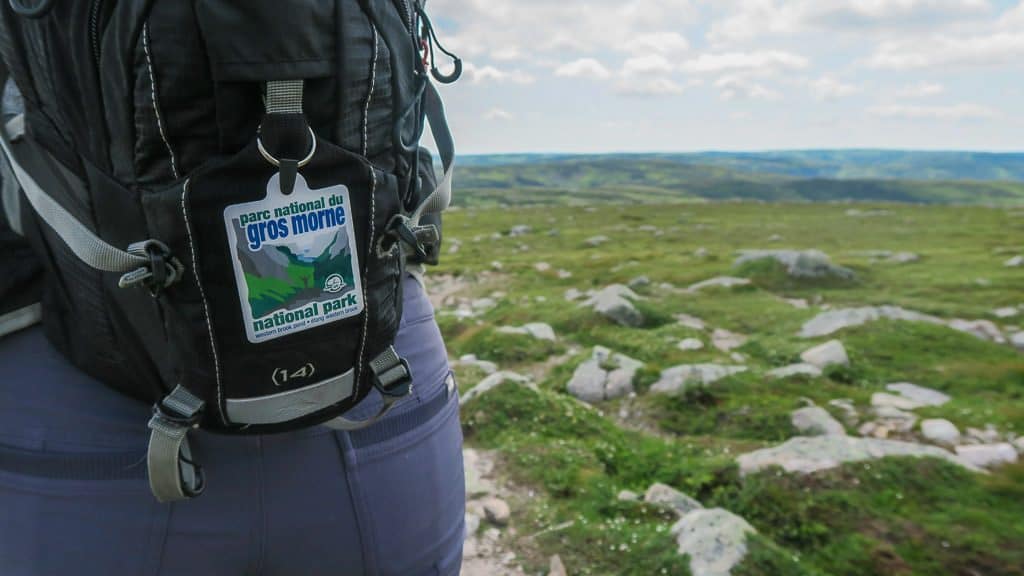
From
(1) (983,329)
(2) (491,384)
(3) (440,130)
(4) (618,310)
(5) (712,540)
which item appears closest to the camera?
(3) (440,130)

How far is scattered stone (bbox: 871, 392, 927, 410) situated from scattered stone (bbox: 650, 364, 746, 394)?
1.84 metres

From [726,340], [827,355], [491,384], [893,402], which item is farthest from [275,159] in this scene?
[726,340]

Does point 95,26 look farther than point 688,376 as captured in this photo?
No

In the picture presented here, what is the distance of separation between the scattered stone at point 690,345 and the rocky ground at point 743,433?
0.18 feet

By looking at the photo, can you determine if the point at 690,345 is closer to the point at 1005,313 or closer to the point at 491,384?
the point at 491,384

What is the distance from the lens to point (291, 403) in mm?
1677

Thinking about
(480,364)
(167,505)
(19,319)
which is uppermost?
(19,319)

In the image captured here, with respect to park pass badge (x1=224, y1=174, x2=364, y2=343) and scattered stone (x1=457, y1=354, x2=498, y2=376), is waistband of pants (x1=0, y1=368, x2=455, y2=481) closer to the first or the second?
park pass badge (x1=224, y1=174, x2=364, y2=343)

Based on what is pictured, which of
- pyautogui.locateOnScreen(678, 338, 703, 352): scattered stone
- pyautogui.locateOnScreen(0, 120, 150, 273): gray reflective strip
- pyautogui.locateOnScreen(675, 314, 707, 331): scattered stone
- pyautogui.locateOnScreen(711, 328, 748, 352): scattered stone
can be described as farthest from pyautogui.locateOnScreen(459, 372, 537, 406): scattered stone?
pyautogui.locateOnScreen(0, 120, 150, 273): gray reflective strip

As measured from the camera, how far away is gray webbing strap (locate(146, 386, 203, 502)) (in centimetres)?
157

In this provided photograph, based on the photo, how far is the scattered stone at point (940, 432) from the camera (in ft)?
27.8

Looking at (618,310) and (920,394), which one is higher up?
(920,394)

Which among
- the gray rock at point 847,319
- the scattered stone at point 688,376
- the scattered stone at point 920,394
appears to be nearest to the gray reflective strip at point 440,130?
the scattered stone at point 688,376

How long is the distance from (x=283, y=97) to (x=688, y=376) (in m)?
9.63
